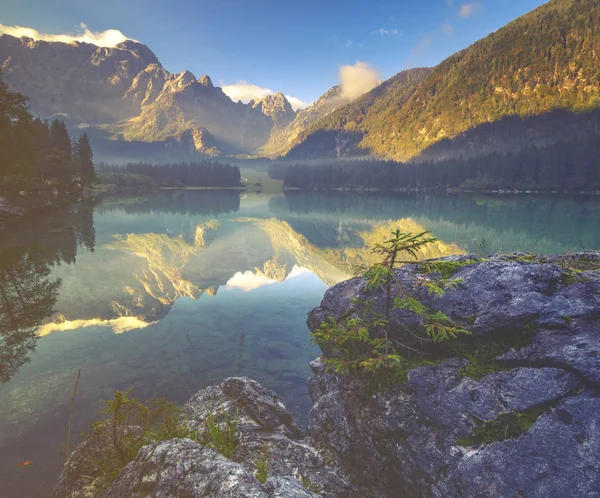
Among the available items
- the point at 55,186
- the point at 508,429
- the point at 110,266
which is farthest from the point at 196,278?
the point at 55,186

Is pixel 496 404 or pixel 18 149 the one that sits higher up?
pixel 18 149

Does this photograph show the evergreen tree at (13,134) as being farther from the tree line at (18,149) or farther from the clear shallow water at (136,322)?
the clear shallow water at (136,322)

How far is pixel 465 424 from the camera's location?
4.45 meters

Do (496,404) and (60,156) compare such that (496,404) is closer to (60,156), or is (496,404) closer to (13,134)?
(13,134)

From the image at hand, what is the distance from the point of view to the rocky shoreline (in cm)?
369

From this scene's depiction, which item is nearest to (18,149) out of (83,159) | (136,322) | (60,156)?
(60,156)

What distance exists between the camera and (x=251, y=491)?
3.46m

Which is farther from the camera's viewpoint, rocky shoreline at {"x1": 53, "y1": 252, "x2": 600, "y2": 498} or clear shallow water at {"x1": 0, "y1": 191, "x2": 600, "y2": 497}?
clear shallow water at {"x1": 0, "y1": 191, "x2": 600, "y2": 497}

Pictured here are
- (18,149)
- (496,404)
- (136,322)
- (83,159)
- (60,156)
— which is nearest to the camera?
(496,404)

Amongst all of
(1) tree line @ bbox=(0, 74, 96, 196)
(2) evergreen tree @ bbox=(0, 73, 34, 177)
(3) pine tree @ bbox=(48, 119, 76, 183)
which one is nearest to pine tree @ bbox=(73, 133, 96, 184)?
(3) pine tree @ bbox=(48, 119, 76, 183)

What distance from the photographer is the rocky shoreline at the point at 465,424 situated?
369 centimetres

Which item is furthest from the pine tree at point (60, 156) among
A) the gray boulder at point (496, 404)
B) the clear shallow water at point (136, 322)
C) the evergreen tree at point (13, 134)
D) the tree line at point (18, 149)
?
the gray boulder at point (496, 404)

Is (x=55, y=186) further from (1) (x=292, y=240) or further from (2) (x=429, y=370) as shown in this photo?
(2) (x=429, y=370)

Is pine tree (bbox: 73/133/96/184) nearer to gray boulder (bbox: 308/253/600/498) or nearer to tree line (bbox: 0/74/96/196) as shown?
tree line (bbox: 0/74/96/196)
